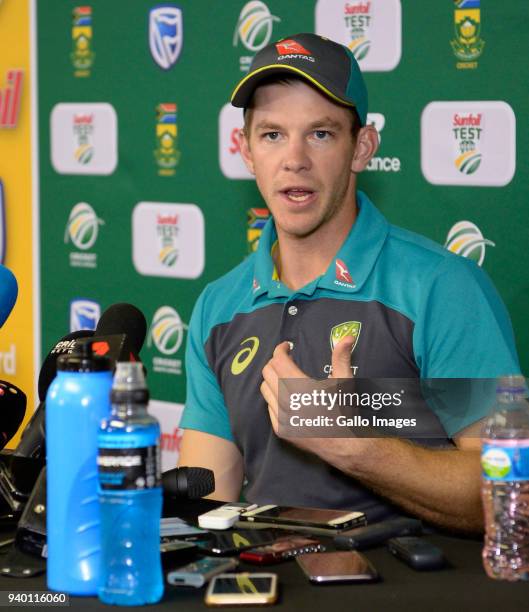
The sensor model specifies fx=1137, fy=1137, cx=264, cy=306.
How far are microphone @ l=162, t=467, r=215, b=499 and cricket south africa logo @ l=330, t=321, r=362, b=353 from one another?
1.74ft

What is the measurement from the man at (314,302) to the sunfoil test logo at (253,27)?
0.76 metres

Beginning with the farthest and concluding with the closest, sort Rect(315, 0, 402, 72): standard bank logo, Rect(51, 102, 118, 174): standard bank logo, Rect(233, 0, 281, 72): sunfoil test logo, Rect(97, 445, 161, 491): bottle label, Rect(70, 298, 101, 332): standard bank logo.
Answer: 1. Rect(70, 298, 101, 332): standard bank logo
2. Rect(51, 102, 118, 174): standard bank logo
3. Rect(233, 0, 281, 72): sunfoil test logo
4. Rect(315, 0, 402, 72): standard bank logo
5. Rect(97, 445, 161, 491): bottle label

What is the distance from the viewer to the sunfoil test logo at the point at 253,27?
289 centimetres

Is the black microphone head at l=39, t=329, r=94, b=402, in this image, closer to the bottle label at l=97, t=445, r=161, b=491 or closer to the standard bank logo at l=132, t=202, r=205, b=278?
the bottle label at l=97, t=445, r=161, b=491

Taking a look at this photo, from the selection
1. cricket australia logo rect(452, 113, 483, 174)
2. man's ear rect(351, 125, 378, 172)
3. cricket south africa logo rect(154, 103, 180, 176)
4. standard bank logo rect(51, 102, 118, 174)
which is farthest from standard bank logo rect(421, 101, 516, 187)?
standard bank logo rect(51, 102, 118, 174)

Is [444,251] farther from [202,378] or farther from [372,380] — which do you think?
[202,378]

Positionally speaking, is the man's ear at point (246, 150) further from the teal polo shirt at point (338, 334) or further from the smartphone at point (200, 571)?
the smartphone at point (200, 571)

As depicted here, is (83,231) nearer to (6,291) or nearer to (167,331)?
(167,331)

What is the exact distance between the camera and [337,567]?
1288 millimetres

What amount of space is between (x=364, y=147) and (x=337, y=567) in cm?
110

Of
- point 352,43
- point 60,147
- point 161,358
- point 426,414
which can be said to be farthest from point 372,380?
point 60,147

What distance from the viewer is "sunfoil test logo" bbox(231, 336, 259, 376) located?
210cm

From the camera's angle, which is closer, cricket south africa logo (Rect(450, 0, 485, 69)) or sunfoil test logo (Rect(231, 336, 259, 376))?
sunfoil test logo (Rect(231, 336, 259, 376))

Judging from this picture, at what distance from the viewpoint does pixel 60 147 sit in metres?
3.45
